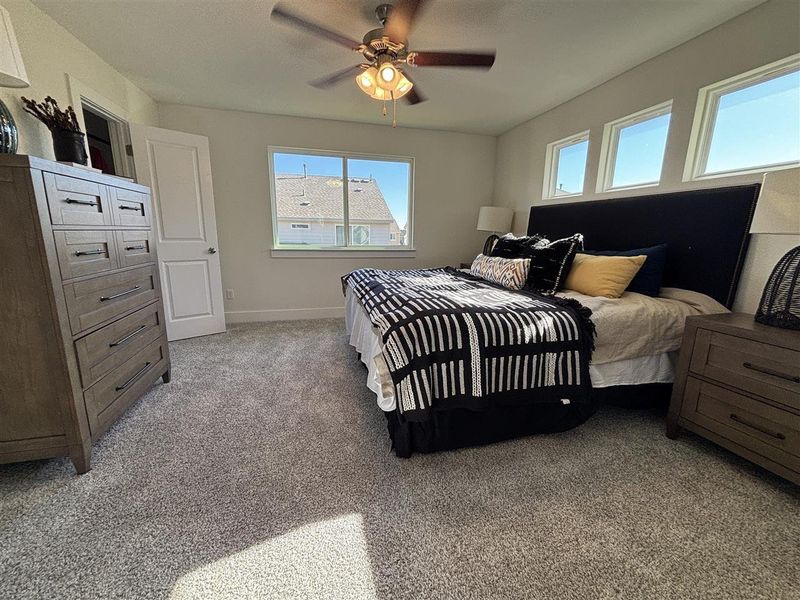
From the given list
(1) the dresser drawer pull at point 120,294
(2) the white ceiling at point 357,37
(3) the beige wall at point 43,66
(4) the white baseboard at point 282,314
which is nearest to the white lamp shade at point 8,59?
(3) the beige wall at point 43,66

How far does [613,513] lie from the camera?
50.6 inches

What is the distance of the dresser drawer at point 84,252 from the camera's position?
54.6 inches

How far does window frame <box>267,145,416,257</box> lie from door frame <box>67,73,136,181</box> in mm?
1257

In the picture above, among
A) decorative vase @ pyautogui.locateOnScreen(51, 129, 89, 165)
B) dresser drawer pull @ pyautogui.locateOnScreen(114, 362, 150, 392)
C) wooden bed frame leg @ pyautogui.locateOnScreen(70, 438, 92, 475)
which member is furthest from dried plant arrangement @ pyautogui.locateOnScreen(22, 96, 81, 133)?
wooden bed frame leg @ pyautogui.locateOnScreen(70, 438, 92, 475)

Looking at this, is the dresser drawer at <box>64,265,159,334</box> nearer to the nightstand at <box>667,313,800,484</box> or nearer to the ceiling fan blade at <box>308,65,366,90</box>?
the ceiling fan blade at <box>308,65,366,90</box>

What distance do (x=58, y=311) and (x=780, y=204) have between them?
3175mm

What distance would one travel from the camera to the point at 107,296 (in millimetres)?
1679

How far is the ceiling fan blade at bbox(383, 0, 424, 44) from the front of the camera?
1459mm

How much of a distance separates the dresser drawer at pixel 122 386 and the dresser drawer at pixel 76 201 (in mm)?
790

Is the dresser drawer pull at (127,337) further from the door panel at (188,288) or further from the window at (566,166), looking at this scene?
the window at (566,166)

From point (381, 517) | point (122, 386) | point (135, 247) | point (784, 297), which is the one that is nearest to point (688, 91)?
Result: point (784, 297)

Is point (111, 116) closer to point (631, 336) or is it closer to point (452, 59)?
point (452, 59)

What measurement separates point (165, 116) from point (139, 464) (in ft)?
11.5

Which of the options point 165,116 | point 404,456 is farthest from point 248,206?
point 404,456
